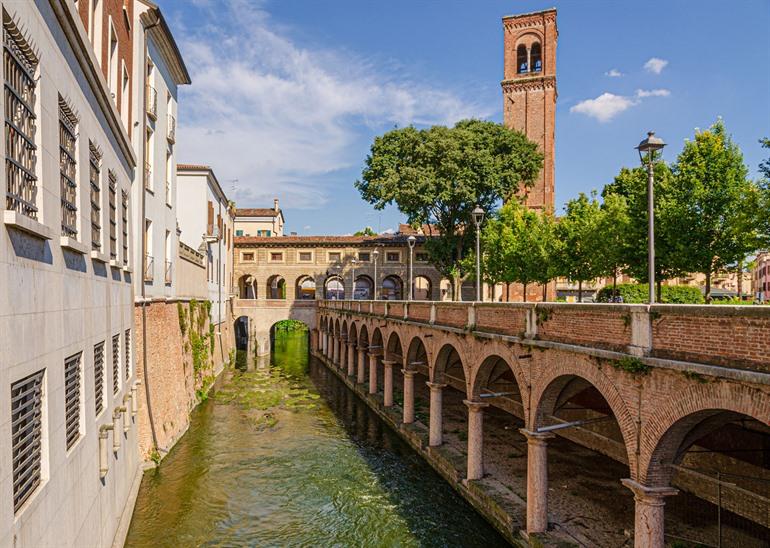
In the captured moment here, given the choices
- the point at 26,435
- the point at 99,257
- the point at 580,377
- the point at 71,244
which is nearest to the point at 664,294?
the point at 580,377

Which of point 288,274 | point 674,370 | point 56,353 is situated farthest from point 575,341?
point 288,274

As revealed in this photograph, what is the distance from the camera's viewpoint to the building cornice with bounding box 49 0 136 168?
822 centimetres

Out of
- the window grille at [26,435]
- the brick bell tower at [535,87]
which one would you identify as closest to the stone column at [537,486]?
the window grille at [26,435]

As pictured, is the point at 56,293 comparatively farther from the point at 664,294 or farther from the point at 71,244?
the point at 664,294

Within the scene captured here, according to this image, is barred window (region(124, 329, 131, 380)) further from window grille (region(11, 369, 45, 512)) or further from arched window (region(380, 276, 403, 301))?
arched window (region(380, 276, 403, 301))

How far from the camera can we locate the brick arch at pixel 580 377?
10062 millimetres

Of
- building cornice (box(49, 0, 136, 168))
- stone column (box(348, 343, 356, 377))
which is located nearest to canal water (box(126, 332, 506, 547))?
stone column (box(348, 343, 356, 377))

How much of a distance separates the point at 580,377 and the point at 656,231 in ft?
45.1

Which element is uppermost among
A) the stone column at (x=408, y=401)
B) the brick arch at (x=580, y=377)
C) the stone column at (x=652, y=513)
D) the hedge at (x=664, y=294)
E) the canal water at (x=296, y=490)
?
the hedge at (x=664, y=294)

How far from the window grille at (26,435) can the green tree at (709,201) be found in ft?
73.8

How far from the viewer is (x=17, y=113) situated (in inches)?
260

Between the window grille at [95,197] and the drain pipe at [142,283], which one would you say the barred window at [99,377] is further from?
the drain pipe at [142,283]

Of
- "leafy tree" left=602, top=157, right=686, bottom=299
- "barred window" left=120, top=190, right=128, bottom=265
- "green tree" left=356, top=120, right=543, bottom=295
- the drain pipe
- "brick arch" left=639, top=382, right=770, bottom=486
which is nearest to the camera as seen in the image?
"brick arch" left=639, top=382, right=770, bottom=486

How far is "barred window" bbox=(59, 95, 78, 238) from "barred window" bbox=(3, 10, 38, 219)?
154 centimetres
